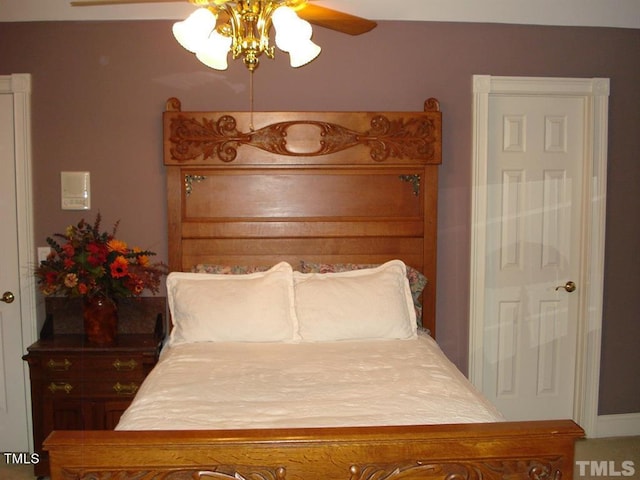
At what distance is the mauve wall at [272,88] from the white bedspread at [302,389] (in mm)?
941

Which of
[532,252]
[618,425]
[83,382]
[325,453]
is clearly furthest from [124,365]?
[618,425]

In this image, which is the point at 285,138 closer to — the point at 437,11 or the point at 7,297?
the point at 437,11

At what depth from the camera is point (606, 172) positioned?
323cm

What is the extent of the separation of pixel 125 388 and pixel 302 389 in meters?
1.20

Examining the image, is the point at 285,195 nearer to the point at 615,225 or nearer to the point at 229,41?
the point at 229,41

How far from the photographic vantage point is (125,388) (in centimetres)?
278

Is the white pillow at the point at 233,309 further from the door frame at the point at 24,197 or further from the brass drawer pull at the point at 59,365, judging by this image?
the door frame at the point at 24,197

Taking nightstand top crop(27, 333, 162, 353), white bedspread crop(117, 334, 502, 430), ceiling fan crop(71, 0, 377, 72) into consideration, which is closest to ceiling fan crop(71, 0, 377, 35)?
ceiling fan crop(71, 0, 377, 72)

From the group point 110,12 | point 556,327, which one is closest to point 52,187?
point 110,12

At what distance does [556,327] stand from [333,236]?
1.48m

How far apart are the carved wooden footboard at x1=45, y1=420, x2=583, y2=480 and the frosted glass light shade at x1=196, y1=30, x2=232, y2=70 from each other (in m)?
1.21

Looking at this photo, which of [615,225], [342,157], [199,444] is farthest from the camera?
[615,225]

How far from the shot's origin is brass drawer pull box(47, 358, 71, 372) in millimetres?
Result: 2758

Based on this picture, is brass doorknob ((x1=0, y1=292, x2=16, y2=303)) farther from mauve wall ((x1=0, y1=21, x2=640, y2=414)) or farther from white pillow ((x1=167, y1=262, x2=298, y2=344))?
white pillow ((x1=167, y1=262, x2=298, y2=344))
